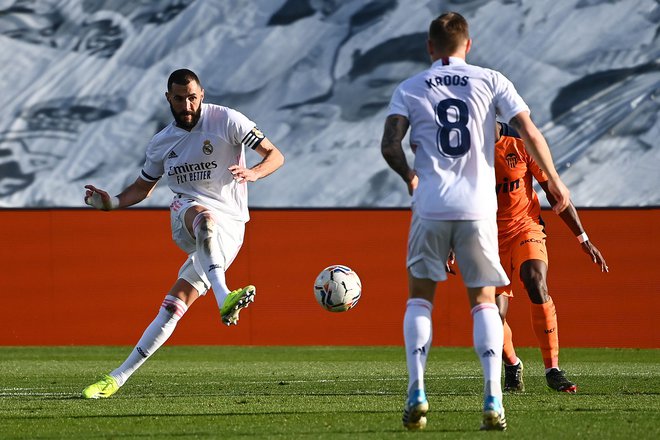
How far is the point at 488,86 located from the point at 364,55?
680 inches

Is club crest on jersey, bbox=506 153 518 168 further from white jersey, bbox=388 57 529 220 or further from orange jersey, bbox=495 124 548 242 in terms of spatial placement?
white jersey, bbox=388 57 529 220

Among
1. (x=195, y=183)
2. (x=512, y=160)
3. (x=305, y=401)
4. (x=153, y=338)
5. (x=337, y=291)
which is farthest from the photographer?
(x=337, y=291)

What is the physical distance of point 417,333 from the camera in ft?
19.1

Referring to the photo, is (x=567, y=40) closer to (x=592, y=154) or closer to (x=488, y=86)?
(x=592, y=154)

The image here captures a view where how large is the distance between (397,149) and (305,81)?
17208 millimetres

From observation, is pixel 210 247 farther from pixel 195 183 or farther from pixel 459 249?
pixel 459 249

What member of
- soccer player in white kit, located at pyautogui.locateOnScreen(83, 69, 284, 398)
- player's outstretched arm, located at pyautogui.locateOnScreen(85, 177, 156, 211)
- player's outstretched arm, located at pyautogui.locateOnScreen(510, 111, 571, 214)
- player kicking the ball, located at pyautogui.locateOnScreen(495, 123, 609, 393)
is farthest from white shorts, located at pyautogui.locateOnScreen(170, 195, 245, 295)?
player's outstretched arm, located at pyautogui.locateOnScreen(510, 111, 571, 214)

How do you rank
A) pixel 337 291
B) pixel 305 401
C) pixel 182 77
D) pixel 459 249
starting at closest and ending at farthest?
pixel 459 249
pixel 305 401
pixel 182 77
pixel 337 291

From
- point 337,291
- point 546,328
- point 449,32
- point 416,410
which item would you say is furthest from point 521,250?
point 416,410

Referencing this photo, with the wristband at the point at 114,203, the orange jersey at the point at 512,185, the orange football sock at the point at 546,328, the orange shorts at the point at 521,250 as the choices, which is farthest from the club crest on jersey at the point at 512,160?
the wristband at the point at 114,203

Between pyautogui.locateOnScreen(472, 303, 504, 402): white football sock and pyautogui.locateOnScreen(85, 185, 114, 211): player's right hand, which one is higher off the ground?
pyautogui.locateOnScreen(472, 303, 504, 402): white football sock

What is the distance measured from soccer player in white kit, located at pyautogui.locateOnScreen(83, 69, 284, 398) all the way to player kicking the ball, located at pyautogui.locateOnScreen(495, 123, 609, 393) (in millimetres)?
1718

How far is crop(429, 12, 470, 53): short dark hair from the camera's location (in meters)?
5.88

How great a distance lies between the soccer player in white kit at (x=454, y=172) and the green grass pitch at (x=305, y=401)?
565mm
